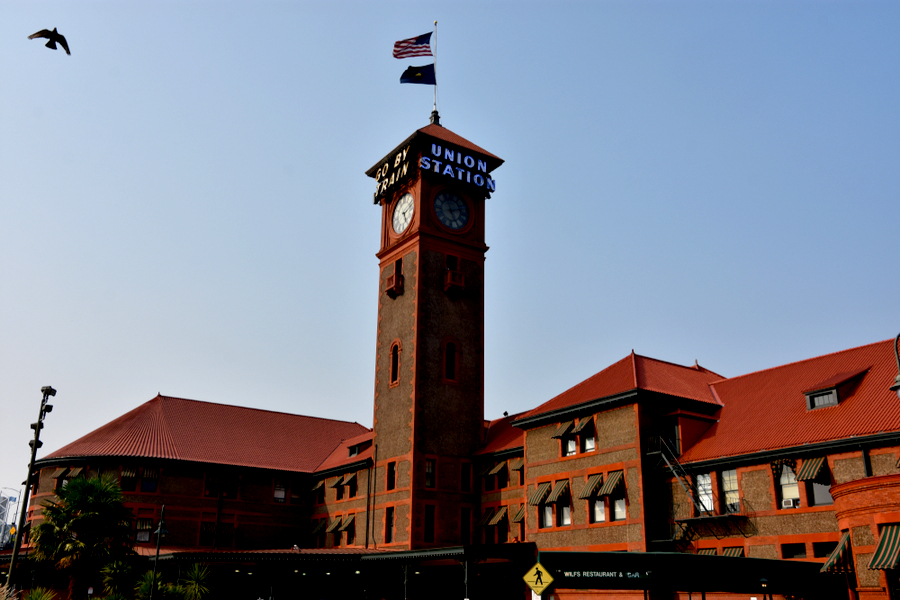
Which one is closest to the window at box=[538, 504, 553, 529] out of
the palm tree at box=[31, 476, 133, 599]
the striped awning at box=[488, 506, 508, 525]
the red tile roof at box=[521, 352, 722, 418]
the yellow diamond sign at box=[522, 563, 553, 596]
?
the red tile roof at box=[521, 352, 722, 418]

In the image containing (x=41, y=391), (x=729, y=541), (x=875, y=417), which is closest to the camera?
(x=41, y=391)

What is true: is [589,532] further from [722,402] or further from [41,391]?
[41,391]

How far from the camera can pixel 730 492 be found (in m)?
37.1

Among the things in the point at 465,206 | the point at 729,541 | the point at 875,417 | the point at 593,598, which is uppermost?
the point at 465,206

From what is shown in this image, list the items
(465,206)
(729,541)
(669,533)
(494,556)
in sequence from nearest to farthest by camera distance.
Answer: (729,541) → (669,533) → (494,556) → (465,206)

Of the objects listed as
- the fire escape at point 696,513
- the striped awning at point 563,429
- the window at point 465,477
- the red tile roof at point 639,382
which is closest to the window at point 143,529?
the window at point 465,477

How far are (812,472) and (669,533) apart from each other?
26.1ft

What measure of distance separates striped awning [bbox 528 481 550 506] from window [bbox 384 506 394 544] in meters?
12.0

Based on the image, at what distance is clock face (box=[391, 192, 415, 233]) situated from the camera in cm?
5903

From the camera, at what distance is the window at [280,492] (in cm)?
6444

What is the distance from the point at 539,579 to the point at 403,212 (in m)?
42.0

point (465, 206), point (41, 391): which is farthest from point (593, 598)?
point (465, 206)

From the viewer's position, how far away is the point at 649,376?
42.6 meters

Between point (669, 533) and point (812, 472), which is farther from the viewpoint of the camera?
point (669, 533)
